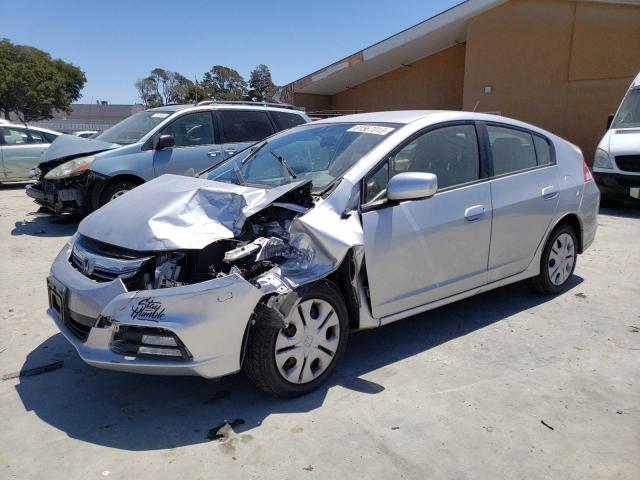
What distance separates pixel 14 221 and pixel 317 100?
18181 millimetres

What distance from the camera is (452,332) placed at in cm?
417

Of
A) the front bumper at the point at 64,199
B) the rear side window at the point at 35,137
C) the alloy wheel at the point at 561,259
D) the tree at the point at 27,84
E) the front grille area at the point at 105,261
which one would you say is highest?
the tree at the point at 27,84

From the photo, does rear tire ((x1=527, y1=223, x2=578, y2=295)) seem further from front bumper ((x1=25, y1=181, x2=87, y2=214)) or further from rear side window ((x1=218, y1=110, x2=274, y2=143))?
front bumper ((x1=25, y1=181, x2=87, y2=214))

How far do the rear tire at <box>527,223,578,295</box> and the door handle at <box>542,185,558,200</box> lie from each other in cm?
37

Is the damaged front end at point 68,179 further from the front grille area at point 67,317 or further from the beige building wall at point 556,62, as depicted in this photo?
the beige building wall at point 556,62

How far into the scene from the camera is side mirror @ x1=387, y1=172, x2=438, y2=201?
3.30 metres

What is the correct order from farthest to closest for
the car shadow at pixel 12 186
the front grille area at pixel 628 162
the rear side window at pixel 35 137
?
1. the car shadow at pixel 12 186
2. the rear side window at pixel 35 137
3. the front grille area at pixel 628 162

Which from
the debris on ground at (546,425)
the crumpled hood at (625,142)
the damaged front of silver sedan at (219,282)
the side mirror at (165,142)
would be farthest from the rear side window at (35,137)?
the debris on ground at (546,425)

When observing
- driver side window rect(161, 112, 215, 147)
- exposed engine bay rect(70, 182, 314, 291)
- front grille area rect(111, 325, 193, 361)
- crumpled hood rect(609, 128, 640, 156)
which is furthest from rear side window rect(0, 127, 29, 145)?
crumpled hood rect(609, 128, 640, 156)

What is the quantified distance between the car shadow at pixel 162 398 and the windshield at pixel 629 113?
7927mm

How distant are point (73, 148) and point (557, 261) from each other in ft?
22.6

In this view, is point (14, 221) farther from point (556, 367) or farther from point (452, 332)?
point (556, 367)

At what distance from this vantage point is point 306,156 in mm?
4008

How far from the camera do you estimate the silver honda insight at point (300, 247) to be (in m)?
2.78
